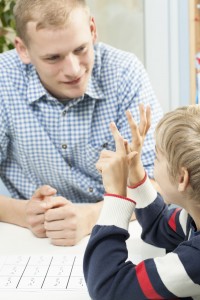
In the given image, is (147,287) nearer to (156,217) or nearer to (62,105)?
(156,217)

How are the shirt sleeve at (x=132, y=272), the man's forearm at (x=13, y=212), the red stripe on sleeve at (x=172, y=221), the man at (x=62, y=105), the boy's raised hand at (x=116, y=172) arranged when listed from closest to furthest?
the shirt sleeve at (x=132, y=272), the boy's raised hand at (x=116, y=172), the red stripe on sleeve at (x=172, y=221), the man's forearm at (x=13, y=212), the man at (x=62, y=105)

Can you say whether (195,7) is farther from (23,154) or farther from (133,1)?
(23,154)

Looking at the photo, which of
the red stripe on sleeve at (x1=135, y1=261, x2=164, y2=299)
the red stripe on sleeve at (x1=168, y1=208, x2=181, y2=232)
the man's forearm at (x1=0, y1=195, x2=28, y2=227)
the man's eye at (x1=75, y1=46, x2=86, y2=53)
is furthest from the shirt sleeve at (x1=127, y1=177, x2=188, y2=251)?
the man's eye at (x1=75, y1=46, x2=86, y2=53)

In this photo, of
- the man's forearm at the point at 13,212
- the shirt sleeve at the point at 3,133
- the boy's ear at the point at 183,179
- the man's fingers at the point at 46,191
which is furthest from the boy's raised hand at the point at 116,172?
the shirt sleeve at the point at 3,133

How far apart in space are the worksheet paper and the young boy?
0.34 ft

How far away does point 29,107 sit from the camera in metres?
1.68

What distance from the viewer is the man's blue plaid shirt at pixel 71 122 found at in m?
1.65

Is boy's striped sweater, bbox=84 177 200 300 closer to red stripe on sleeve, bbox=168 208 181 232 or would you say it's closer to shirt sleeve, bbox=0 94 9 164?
red stripe on sleeve, bbox=168 208 181 232

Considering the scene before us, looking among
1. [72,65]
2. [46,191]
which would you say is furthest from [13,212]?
[72,65]

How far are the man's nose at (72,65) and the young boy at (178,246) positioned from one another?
0.46 metres

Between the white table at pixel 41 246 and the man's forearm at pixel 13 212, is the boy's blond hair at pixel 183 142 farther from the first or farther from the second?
the man's forearm at pixel 13 212

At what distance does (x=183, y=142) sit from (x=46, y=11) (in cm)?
73

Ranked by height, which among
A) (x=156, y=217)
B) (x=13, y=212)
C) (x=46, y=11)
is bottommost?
(x=13, y=212)

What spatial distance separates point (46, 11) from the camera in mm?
1484
